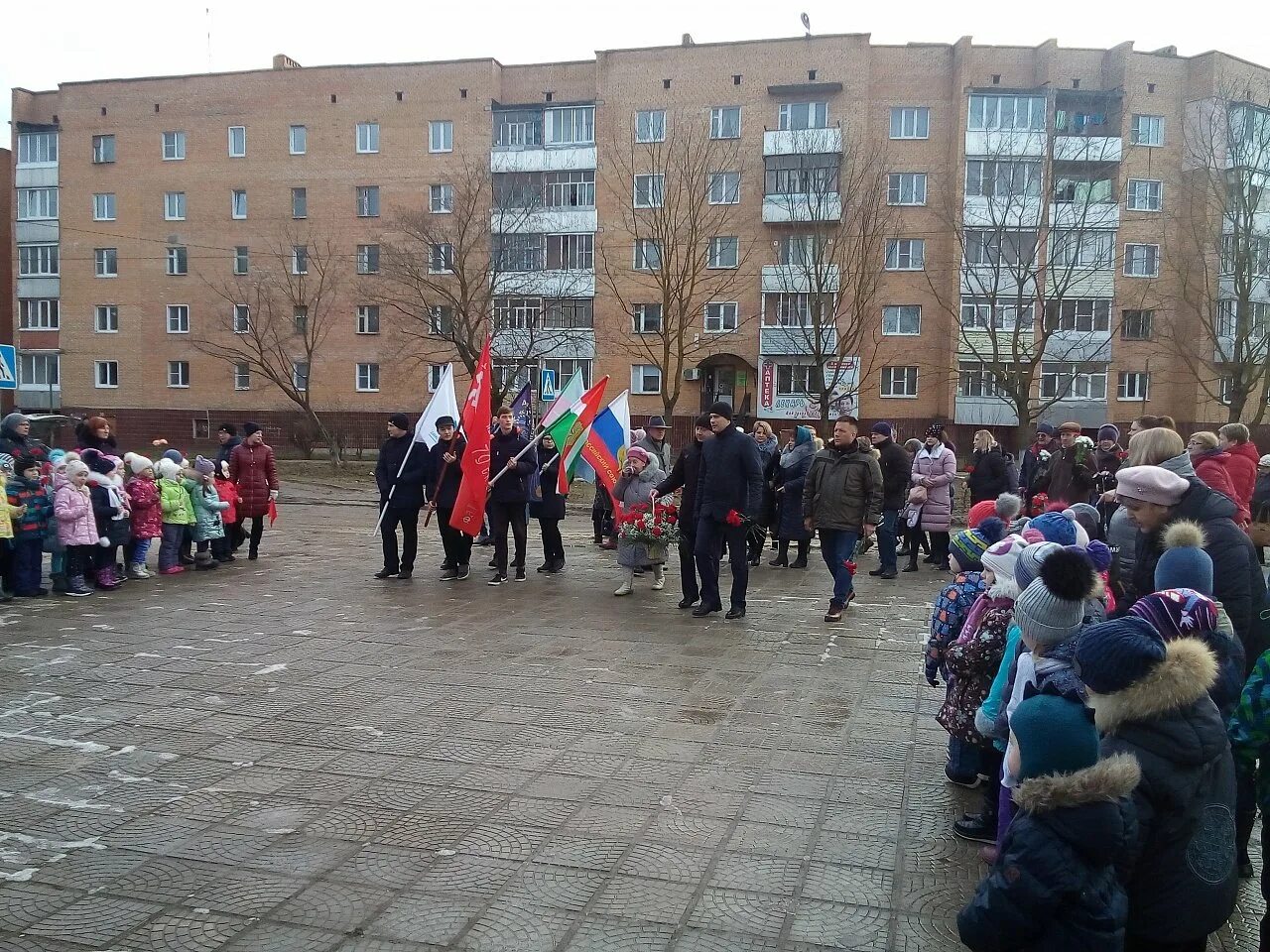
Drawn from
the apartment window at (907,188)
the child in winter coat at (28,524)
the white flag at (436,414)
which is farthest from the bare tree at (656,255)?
the child in winter coat at (28,524)

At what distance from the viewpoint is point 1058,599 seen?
3.73 meters

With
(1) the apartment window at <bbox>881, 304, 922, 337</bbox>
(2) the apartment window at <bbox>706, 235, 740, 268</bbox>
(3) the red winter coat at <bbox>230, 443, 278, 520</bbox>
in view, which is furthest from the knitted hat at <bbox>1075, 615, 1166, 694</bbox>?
(2) the apartment window at <bbox>706, 235, 740, 268</bbox>

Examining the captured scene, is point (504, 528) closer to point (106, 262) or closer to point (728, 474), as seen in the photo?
point (728, 474)

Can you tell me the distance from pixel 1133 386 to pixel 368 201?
122ft

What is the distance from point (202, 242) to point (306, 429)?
57.7 feet

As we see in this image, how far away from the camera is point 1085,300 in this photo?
4334 centimetres

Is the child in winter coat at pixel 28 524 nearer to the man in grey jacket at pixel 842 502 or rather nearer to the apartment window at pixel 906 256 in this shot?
the man in grey jacket at pixel 842 502

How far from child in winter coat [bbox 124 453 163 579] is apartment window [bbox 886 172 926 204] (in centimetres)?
3904

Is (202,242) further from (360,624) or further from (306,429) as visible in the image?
(360,624)

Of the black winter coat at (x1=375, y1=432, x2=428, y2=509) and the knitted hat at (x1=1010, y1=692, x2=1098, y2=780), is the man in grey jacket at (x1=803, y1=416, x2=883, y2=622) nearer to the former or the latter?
the black winter coat at (x1=375, y1=432, x2=428, y2=509)

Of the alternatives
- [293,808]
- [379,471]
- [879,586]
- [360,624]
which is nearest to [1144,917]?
[293,808]

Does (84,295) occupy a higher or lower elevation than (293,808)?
higher

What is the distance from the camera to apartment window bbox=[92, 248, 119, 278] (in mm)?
51406

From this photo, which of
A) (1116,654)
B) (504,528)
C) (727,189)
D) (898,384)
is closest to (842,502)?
(504,528)
